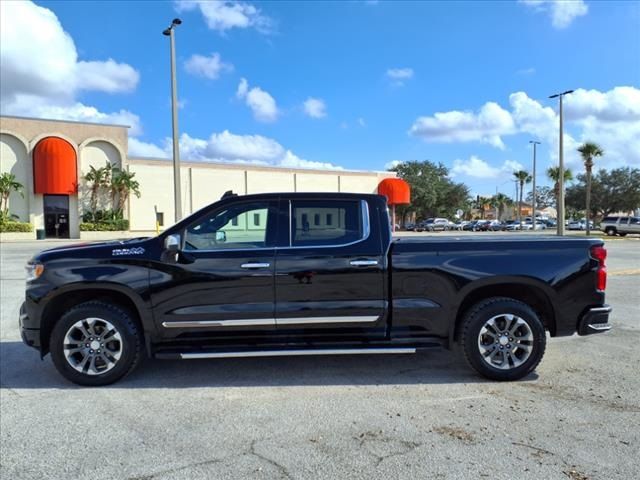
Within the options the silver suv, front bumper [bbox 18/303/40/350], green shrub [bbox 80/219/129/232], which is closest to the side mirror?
front bumper [bbox 18/303/40/350]

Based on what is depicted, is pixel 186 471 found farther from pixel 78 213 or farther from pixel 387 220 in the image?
pixel 78 213

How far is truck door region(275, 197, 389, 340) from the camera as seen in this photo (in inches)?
185

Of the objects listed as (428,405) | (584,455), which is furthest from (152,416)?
(584,455)

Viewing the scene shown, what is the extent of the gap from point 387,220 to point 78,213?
3936cm

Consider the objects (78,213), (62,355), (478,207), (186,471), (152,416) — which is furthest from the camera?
(478,207)

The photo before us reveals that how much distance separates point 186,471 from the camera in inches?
124

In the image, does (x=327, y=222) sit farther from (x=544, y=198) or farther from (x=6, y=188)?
(x=544, y=198)

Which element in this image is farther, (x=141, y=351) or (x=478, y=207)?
(x=478, y=207)

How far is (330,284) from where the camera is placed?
4.71 m

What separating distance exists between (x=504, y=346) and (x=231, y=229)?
2915 millimetres

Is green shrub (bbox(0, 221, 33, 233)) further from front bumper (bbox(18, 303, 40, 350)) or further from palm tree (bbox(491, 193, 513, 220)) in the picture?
palm tree (bbox(491, 193, 513, 220))

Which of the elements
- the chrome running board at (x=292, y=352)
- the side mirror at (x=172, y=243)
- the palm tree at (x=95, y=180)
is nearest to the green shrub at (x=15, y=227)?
the palm tree at (x=95, y=180)

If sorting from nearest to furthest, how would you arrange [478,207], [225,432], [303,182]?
[225,432] → [303,182] → [478,207]

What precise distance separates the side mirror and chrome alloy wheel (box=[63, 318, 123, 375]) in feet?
3.01
